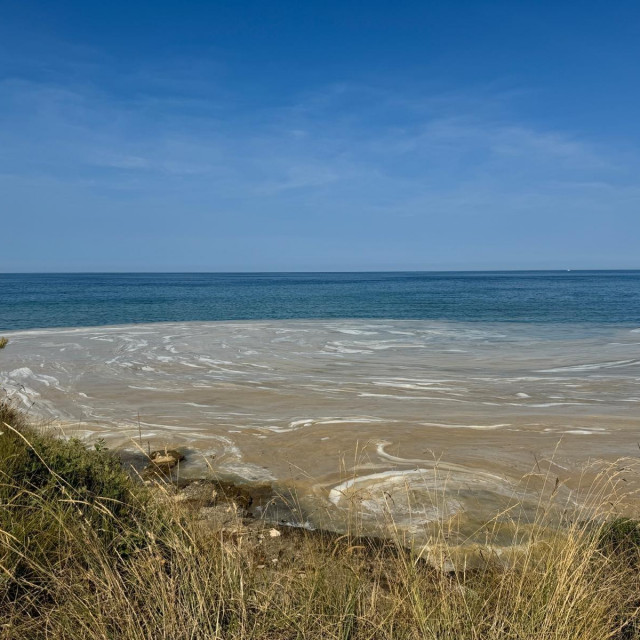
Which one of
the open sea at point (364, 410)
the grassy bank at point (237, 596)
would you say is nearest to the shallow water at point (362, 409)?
the open sea at point (364, 410)

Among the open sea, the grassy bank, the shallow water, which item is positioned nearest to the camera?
the grassy bank

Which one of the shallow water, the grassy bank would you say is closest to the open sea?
A: the shallow water

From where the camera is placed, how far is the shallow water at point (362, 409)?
6.50m

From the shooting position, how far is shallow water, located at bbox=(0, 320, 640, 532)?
650 cm

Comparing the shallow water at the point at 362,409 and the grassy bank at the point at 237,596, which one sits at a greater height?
the grassy bank at the point at 237,596

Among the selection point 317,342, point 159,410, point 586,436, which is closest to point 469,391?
point 586,436

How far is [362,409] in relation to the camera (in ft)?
32.8

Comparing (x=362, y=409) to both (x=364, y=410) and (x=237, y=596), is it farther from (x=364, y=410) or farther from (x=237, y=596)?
(x=237, y=596)

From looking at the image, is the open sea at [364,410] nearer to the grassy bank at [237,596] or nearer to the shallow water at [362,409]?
the shallow water at [362,409]

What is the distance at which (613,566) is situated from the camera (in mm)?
4090

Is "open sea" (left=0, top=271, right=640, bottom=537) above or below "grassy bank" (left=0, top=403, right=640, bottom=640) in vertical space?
below

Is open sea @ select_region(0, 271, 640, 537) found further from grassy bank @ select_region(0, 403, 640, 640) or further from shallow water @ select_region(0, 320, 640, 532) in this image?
grassy bank @ select_region(0, 403, 640, 640)

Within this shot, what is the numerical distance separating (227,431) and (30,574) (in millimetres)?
5398

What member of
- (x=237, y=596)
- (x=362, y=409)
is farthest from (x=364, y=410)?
(x=237, y=596)
